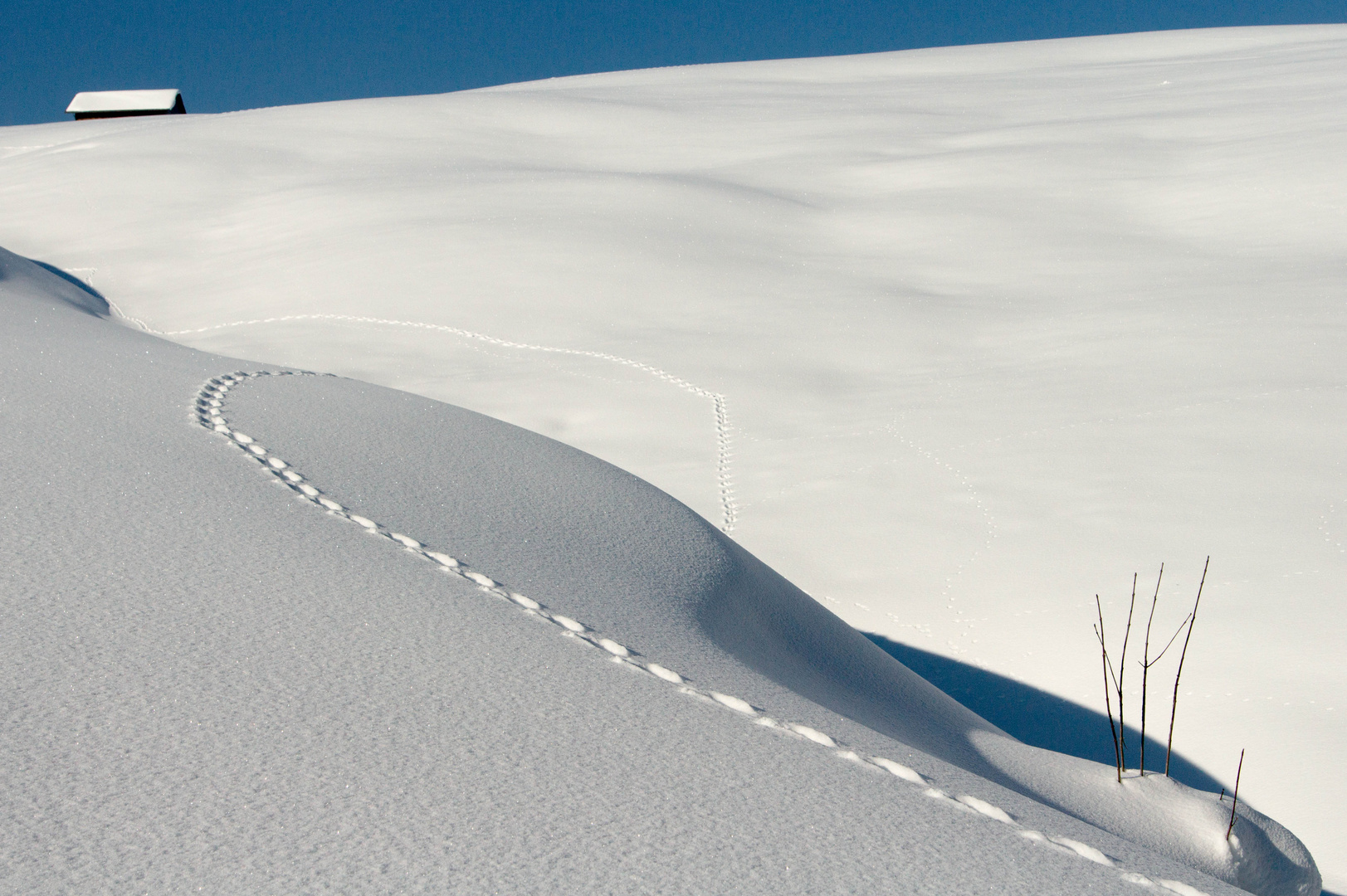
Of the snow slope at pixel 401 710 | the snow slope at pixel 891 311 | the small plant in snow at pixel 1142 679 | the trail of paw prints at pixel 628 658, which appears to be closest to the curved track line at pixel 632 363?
the snow slope at pixel 891 311

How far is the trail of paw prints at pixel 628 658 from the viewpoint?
1.31 m

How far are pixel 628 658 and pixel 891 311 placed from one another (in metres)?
4.03

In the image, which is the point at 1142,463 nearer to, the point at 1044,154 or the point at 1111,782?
the point at 1111,782

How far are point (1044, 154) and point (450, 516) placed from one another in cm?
718

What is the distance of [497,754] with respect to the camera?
1.24m

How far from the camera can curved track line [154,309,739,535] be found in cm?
389

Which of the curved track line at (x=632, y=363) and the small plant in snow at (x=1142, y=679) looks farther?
the curved track line at (x=632, y=363)

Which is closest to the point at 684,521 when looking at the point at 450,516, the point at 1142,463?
the point at 450,516

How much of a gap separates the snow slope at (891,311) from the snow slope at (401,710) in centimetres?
105

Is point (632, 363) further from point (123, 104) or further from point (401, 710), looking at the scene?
point (123, 104)

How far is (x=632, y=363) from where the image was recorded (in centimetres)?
500

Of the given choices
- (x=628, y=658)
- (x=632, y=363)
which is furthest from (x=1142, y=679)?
(x=632, y=363)

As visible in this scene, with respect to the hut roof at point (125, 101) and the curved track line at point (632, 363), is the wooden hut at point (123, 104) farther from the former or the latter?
the curved track line at point (632, 363)

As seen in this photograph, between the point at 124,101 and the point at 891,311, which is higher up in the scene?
the point at 124,101
